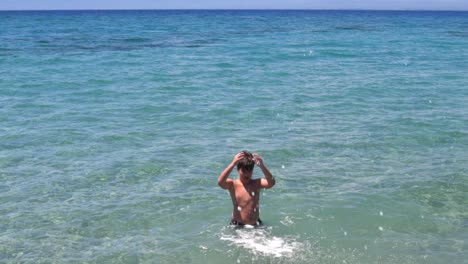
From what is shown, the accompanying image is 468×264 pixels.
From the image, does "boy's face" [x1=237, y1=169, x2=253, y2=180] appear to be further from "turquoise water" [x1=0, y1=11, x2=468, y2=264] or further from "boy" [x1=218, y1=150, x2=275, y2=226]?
"turquoise water" [x1=0, y1=11, x2=468, y2=264]

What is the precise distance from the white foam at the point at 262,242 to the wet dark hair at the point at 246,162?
902 mm

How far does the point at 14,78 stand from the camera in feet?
64.7

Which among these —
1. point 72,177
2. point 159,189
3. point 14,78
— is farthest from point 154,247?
point 14,78

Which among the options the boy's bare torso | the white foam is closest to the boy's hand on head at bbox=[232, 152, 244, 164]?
the boy's bare torso

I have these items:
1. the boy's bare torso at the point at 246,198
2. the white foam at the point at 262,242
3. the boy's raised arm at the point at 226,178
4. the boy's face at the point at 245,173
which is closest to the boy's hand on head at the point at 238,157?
the boy's raised arm at the point at 226,178

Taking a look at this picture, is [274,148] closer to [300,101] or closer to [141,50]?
[300,101]

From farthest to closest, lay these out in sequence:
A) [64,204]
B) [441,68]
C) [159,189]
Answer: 1. [441,68]
2. [159,189]
3. [64,204]

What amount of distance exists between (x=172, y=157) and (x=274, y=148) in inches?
79.6

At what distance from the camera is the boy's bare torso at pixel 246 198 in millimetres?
6965

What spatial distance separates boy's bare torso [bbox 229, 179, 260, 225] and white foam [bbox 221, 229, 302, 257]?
0.65 feet

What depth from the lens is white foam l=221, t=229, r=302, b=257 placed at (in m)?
6.57

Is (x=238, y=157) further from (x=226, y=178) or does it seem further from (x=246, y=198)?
(x=246, y=198)

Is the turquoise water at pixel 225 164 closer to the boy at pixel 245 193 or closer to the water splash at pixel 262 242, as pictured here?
the water splash at pixel 262 242

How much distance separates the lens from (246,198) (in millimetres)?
6961
